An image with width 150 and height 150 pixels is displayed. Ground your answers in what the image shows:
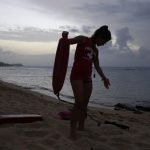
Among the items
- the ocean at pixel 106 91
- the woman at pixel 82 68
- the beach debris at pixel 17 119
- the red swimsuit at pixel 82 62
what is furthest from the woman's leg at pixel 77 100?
the ocean at pixel 106 91

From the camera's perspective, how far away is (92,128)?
6.53m

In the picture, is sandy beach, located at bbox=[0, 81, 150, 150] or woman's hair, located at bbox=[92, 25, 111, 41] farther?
woman's hair, located at bbox=[92, 25, 111, 41]

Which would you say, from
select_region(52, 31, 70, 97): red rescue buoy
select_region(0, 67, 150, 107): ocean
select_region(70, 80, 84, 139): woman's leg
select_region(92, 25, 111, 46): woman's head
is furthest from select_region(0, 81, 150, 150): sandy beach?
select_region(0, 67, 150, 107): ocean

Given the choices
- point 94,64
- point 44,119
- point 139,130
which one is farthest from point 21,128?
point 139,130

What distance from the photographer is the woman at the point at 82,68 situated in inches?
216

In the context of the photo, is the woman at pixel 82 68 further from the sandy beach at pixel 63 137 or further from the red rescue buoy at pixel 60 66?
the sandy beach at pixel 63 137

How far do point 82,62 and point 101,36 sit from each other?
0.52m

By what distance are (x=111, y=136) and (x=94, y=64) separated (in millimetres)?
1315

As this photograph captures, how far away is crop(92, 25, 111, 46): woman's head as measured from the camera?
5.48m

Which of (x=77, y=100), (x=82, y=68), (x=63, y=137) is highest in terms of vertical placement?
(x=82, y=68)

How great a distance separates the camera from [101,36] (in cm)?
554

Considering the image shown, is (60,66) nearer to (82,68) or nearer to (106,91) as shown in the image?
(82,68)

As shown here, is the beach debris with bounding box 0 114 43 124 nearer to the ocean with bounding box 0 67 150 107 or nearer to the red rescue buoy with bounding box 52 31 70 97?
the red rescue buoy with bounding box 52 31 70 97

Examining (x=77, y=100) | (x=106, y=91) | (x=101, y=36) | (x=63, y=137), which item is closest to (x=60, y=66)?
(x=77, y=100)
